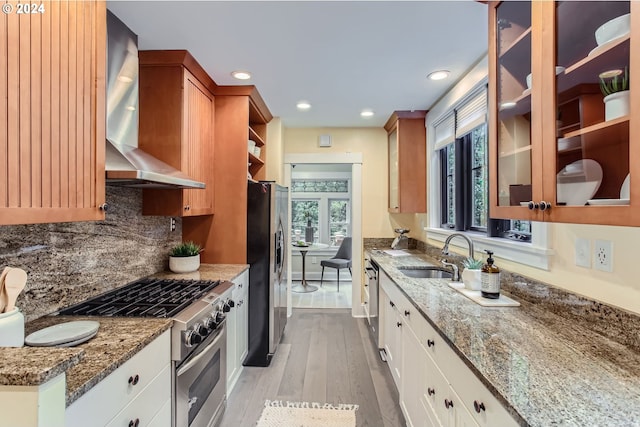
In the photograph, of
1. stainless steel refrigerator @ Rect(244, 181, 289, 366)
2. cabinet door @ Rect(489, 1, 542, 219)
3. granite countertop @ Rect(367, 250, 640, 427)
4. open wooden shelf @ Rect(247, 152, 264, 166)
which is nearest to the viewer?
granite countertop @ Rect(367, 250, 640, 427)

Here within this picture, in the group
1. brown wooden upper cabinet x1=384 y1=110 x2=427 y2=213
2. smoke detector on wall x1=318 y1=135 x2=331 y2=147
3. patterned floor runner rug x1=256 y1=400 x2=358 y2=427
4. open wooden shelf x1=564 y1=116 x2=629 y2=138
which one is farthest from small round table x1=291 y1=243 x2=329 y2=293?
open wooden shelf x1=564 y1=116 x2=629 y2=138

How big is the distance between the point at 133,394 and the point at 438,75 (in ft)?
9.30

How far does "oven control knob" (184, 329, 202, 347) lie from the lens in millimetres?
1542

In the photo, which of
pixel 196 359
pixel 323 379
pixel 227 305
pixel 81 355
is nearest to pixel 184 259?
pixel 227 305

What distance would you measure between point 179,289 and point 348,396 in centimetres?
148

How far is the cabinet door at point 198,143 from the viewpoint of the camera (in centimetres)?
238

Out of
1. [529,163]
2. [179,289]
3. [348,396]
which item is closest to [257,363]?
Result: [348,396]

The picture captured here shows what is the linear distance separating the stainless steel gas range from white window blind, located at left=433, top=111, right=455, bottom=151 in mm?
2410

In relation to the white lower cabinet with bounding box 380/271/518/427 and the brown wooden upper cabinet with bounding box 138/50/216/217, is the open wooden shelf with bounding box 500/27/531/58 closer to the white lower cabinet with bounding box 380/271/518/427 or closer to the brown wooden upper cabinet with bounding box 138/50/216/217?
the white lower cabinet with bounding box 380/271/518/427

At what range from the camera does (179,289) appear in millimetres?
2027

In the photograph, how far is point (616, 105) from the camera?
0.96 meters

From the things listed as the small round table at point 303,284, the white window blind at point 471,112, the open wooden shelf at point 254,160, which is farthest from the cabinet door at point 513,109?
the small round table at point 303,284

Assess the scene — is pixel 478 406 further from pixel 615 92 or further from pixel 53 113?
pixel 53 113

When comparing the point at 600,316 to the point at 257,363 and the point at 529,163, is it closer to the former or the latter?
the point at 529,163
